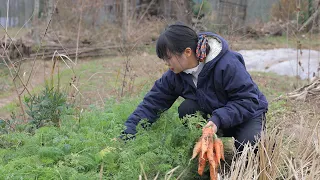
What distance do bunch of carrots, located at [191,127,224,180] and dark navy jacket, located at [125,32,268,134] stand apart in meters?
0.19

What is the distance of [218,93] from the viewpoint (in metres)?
3.00

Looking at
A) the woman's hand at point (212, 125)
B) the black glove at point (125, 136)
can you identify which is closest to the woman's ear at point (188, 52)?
the woman's hand at point (212, 125)

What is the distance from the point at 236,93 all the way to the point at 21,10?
13.0 metres

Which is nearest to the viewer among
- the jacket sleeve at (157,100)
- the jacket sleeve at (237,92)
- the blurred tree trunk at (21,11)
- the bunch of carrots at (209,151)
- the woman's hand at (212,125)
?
the bunch of carrots at (209,151)

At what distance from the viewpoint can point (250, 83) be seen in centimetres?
285

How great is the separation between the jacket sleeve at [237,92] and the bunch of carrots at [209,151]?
10.1 inches

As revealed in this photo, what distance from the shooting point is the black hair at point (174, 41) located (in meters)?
2.81

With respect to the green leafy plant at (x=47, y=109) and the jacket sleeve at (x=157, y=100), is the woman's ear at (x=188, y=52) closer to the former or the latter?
the jacket sleeve at (x=157, y=100)

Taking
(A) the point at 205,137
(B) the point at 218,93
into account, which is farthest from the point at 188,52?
(A) the point at 205,137

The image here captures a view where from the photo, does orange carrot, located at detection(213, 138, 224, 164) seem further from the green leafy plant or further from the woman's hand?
the green leafy plant

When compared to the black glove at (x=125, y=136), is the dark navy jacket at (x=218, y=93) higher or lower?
higher

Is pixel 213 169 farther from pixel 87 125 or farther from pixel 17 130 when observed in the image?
pixel 17 130

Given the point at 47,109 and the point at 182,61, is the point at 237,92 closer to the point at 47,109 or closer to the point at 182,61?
the point at 182,61

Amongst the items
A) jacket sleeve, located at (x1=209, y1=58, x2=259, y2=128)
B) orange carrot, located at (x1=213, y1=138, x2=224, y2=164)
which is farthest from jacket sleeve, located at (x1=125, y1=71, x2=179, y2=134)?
orange carrot, located at (x1=213, y1=138, x2=224, y2=164)
